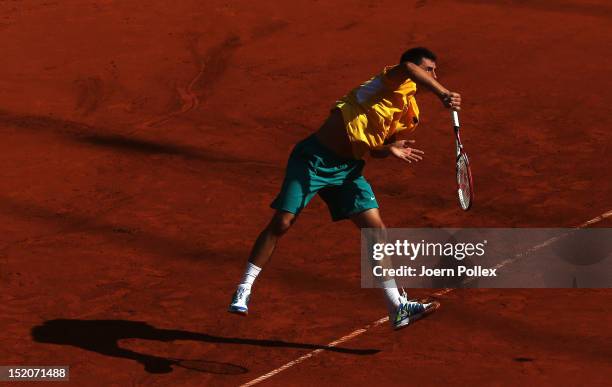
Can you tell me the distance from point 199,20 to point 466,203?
9.67m

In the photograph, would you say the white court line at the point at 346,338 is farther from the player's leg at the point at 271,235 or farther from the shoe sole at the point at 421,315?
the player's leg at the point at 271,235

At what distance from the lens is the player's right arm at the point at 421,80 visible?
9320mm

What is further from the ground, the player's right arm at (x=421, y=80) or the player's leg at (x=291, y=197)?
the player's right arm at (x=421, y=80)

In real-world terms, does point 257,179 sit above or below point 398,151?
above

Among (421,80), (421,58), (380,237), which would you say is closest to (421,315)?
(380,237)

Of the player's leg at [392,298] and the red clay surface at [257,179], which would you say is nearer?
the player's leg at [392,298]

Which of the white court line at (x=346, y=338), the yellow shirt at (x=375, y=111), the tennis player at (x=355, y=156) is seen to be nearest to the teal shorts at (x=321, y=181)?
the tennis player at (x=355, y=156)

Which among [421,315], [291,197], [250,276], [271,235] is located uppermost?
[291,197]

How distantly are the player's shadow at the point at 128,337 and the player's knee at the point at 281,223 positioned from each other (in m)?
→ 0.92

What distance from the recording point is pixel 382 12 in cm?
1950

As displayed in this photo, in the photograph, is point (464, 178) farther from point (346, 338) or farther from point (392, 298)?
point (346, 338)

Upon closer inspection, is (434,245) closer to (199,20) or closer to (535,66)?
(535,66)

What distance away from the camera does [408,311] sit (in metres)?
10.0

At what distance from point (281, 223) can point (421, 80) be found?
4.96 feet
